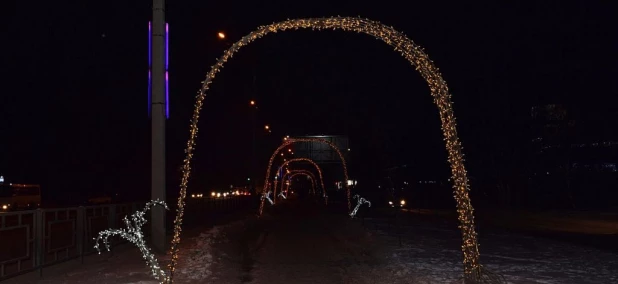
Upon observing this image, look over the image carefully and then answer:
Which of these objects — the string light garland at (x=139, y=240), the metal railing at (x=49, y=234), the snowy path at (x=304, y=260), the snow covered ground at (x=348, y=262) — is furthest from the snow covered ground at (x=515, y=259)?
the metal railing at (x=49, y=234)

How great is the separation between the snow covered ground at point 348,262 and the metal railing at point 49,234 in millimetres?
292

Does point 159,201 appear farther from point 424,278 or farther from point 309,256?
point 424,278

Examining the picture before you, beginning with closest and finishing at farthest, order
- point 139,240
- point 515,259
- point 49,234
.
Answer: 1. point 139,240
2. point 49,234
3. point 515,259

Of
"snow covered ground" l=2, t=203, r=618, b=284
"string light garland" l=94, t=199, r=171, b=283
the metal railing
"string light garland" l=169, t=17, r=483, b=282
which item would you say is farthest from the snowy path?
the metal railing

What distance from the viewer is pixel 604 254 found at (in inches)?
608

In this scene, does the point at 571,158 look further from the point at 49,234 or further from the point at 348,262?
the point at 49,234

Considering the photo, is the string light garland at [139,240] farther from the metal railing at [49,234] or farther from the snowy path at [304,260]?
the snowy path at [304,260]

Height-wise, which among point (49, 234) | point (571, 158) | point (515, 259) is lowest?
point (515, 259)

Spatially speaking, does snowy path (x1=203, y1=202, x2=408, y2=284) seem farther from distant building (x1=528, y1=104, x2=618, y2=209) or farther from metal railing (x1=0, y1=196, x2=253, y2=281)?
distant building (x1=528, y1=104, x2=618, y2=209)

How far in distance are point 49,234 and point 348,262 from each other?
6505 millimetres

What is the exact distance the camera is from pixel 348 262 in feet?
46.6

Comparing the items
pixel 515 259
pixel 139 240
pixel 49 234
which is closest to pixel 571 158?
pixel 515 259

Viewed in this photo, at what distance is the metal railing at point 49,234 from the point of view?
11.4 metres

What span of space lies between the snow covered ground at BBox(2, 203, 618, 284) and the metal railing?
0.96 ft
